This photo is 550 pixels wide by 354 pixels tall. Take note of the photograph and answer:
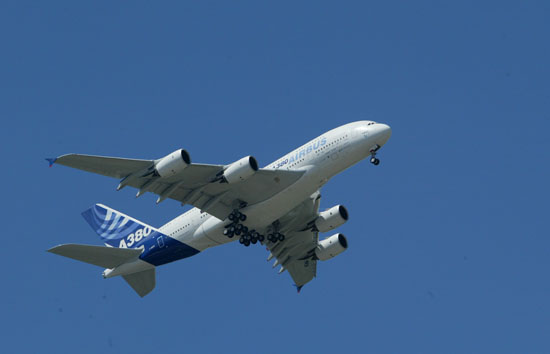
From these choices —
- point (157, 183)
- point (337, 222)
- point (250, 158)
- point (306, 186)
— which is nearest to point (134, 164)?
point (157, 183)

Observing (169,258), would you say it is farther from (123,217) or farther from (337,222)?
(337,222)

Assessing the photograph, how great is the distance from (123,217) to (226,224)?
28.2ft

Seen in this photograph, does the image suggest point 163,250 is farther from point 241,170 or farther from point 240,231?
point 241,170

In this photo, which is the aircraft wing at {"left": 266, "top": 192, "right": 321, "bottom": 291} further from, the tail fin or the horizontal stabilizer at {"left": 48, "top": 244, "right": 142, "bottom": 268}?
the horizontal stabilizer at {"left": 48, "top": 244, "right": 142, "bottom": 268}

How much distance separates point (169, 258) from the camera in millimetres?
53625

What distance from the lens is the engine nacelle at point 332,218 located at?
53.9 m

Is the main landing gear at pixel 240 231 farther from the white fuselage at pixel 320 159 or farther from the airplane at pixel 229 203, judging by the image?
the white fuselage at pixel 320 159

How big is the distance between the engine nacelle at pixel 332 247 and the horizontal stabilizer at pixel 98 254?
35.9 ft

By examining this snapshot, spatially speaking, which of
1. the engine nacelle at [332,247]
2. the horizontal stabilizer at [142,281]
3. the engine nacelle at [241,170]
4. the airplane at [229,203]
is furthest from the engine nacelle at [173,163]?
the engine nacelle at [332,247]

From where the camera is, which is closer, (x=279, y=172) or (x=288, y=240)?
(x=279, y=172)

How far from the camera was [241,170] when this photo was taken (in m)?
47.4

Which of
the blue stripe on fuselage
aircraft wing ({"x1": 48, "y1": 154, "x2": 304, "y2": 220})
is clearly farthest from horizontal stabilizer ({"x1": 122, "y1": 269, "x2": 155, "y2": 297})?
aircraft wing ({"x1": 48, "y1": 154, "x2": 304, "y2": 220})

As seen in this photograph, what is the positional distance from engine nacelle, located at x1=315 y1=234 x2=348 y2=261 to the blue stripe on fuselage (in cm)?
825

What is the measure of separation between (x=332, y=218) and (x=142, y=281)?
11.8 m
